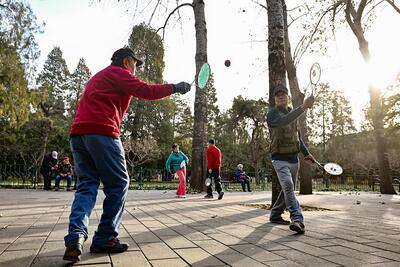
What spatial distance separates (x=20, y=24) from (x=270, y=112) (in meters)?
14.4

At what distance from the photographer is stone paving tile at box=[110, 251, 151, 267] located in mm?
2811

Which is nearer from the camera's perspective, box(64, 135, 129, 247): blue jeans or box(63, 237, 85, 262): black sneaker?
box(63, 237, 85, 262): black sneaker

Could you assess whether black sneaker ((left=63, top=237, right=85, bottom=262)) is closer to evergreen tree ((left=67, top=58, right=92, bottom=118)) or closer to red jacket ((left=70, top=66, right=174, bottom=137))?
red jacket ((left=70, top=66, right=174, bottom=137))

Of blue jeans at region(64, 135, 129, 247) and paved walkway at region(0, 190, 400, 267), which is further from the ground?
blue jeans at region(64, 135, 129, 247)

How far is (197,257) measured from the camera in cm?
307

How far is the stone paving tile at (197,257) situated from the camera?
9.37 ft

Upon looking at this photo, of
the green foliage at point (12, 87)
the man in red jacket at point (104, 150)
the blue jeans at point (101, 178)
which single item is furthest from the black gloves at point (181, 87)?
the green foliage at point (12, 87)

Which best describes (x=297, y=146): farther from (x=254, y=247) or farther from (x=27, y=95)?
(x=27, y=95)

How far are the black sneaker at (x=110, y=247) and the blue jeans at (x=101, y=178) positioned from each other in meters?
0.04

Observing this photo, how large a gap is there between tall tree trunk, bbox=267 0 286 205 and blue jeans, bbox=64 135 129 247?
499 cm

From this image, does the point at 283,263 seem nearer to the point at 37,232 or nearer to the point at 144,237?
the point at 144,237

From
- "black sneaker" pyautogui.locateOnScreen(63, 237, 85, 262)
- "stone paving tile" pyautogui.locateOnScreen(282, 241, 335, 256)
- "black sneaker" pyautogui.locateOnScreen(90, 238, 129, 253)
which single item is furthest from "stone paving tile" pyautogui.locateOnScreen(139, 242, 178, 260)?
"stone paving tile" pyautogui.locateOnScreen(282, 241, 335, 256)

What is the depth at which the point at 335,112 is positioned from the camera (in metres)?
47.4

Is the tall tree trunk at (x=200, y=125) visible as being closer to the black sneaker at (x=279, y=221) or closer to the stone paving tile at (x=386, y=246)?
the black sneaker at (x=279, y=221)
